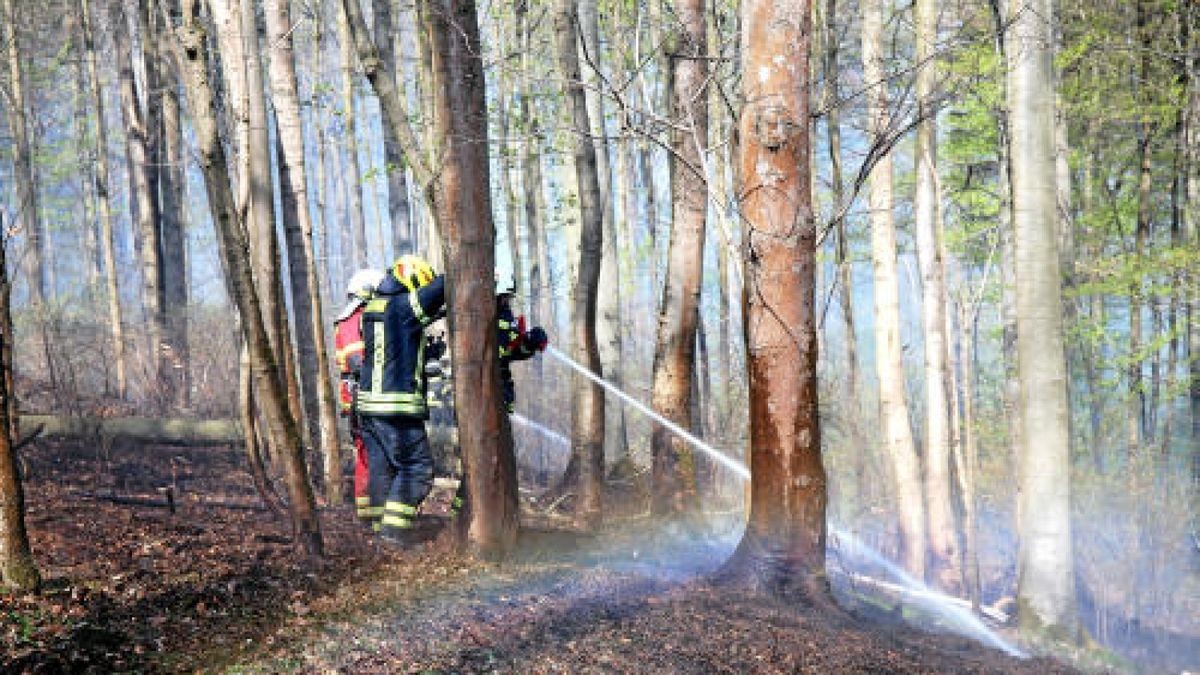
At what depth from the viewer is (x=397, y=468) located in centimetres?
765

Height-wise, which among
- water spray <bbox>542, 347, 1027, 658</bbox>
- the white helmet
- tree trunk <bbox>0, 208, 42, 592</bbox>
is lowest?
water spray <bbox>542, 347, 1027, 658</bbox>

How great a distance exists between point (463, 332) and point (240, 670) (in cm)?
256

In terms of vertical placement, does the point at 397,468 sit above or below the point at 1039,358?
below

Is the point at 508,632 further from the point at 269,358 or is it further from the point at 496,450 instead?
the point at 269,358

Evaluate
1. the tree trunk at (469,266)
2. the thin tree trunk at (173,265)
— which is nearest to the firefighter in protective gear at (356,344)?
the tree trunk at (469,266)

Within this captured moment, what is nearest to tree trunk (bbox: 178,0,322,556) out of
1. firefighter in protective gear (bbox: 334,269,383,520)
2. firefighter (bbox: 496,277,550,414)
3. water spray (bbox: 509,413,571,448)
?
firefighter in protective gear (bbox: 334,269,383,520)

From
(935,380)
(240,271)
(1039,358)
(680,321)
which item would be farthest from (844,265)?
(240,271)

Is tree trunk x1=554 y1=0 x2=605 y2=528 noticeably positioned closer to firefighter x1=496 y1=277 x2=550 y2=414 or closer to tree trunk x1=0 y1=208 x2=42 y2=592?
firefighter x1=496 y1=277 x2=550 y2=414

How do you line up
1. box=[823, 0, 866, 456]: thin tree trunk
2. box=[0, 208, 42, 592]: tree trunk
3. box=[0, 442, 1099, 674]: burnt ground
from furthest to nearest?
box=[823, 0, 866, 456]: thin tree trunk
box=[0, 208, 42, 592]: tree trunk
box=[0, 442, 1099, 674]: burnt ground

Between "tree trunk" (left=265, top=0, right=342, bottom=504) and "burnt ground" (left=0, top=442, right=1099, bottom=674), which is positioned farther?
"tree trunk" (left=265, top=0, right=342, bottom=504)

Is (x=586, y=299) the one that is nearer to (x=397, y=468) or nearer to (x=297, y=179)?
(x=397, y=468)

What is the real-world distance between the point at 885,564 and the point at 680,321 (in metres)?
6.55

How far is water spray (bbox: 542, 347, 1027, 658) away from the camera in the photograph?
8280 mm

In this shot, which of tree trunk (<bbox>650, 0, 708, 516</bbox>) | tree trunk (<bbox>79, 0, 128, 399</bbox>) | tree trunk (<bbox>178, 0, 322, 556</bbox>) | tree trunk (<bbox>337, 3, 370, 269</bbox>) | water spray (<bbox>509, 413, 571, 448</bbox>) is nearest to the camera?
tree trunk (<bbox>178, 0, 322, 556</bbox>)
